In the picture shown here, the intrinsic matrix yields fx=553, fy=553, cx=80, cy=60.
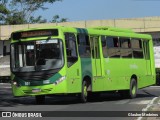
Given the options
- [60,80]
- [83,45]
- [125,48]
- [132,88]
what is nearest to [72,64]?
[60,80]

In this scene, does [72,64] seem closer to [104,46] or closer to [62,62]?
[62,62]

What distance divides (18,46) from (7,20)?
46195mm

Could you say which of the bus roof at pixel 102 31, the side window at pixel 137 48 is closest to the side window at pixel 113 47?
the bus roof at pixel 102 31

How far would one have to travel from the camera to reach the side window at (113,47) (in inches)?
952

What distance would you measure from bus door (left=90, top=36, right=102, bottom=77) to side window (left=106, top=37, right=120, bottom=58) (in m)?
0.84

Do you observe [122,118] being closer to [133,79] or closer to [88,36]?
[88,36]

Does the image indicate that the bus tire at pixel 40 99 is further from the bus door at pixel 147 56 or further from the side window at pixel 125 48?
the bus door at pixel 147 56

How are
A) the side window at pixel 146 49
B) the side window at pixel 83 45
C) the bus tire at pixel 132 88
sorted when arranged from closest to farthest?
1. the side window at pixel 83 45
2. the bus tire at pixel 132 88
3. the side window at pixel 146 49

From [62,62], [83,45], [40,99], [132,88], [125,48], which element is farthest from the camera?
[132,88]

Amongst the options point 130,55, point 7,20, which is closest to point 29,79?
→ point 130,55

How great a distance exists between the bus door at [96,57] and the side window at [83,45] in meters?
0.39

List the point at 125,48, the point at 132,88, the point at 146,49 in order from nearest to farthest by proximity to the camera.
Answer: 1. the point at 125,48
2. the point at 132,88
3. the point at 146,49

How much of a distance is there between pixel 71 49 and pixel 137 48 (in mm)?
6017

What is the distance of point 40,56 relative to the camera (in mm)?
21234
